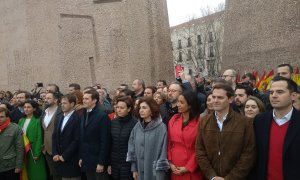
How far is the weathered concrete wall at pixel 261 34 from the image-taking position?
17.8 metres

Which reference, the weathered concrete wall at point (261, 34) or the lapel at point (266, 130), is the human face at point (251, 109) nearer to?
the lapel at point (266, 130)

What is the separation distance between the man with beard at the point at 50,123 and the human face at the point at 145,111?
213cm

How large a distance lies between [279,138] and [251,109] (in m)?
1.10

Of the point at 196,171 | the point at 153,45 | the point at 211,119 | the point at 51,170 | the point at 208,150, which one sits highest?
the point at 153,45

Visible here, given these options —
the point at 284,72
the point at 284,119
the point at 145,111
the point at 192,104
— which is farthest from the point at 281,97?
the point at 284,72

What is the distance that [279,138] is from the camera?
3.75 m

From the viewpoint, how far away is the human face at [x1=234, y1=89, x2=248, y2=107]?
5543 millimetres

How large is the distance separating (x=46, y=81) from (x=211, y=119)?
17.4 metres

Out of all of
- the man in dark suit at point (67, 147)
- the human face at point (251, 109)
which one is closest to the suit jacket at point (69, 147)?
the man in dark suit at point (67, 147)

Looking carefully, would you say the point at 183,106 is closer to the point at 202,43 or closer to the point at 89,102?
the point at 89,102

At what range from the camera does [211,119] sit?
427cm

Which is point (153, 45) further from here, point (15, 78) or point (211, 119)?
point (211, 119)

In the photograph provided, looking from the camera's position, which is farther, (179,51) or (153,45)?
(179,51)

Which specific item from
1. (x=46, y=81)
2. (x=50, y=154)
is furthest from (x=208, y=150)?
(x=46, y=81)
